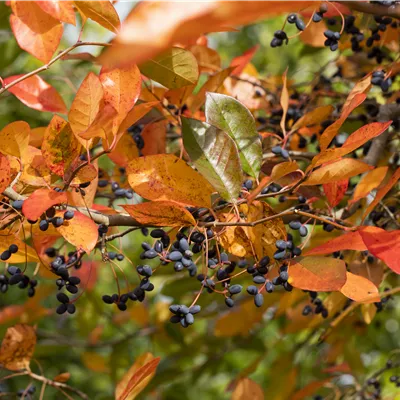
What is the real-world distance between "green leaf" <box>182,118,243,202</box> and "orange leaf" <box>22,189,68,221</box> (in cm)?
17

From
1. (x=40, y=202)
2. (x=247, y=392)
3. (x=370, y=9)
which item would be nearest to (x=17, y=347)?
(x=247, y=392)

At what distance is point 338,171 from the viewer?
77 cm

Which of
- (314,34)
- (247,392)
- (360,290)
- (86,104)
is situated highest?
(86,104)

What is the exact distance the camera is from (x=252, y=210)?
2.75ft

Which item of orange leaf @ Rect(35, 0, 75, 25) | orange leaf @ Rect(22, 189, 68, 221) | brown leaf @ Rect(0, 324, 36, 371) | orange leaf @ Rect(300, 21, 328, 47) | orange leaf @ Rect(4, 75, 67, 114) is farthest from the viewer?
orange leaf @ Rect(300, 21, 328, 47)

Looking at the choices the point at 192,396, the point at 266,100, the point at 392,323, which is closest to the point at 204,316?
the point at 266,100

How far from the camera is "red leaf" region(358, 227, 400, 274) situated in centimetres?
79

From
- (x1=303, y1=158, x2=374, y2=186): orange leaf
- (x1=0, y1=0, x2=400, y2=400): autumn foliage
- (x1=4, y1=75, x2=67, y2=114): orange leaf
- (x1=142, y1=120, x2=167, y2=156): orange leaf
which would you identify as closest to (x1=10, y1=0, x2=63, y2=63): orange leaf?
(x1=0, y1=0, x2=400, y2=400): autumn foliage

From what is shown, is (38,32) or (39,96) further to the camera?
(39,96)

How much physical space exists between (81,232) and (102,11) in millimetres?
278

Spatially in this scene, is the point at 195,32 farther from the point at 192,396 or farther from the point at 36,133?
the point at 192,396

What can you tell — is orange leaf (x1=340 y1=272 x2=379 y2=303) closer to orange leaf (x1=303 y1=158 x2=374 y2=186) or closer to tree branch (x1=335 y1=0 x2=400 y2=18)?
orange leaf (x1=303 y1=158 x2=374 y2=186)

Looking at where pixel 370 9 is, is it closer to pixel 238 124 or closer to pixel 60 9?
pixel 238 124

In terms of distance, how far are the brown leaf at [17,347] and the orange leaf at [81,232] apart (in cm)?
48
